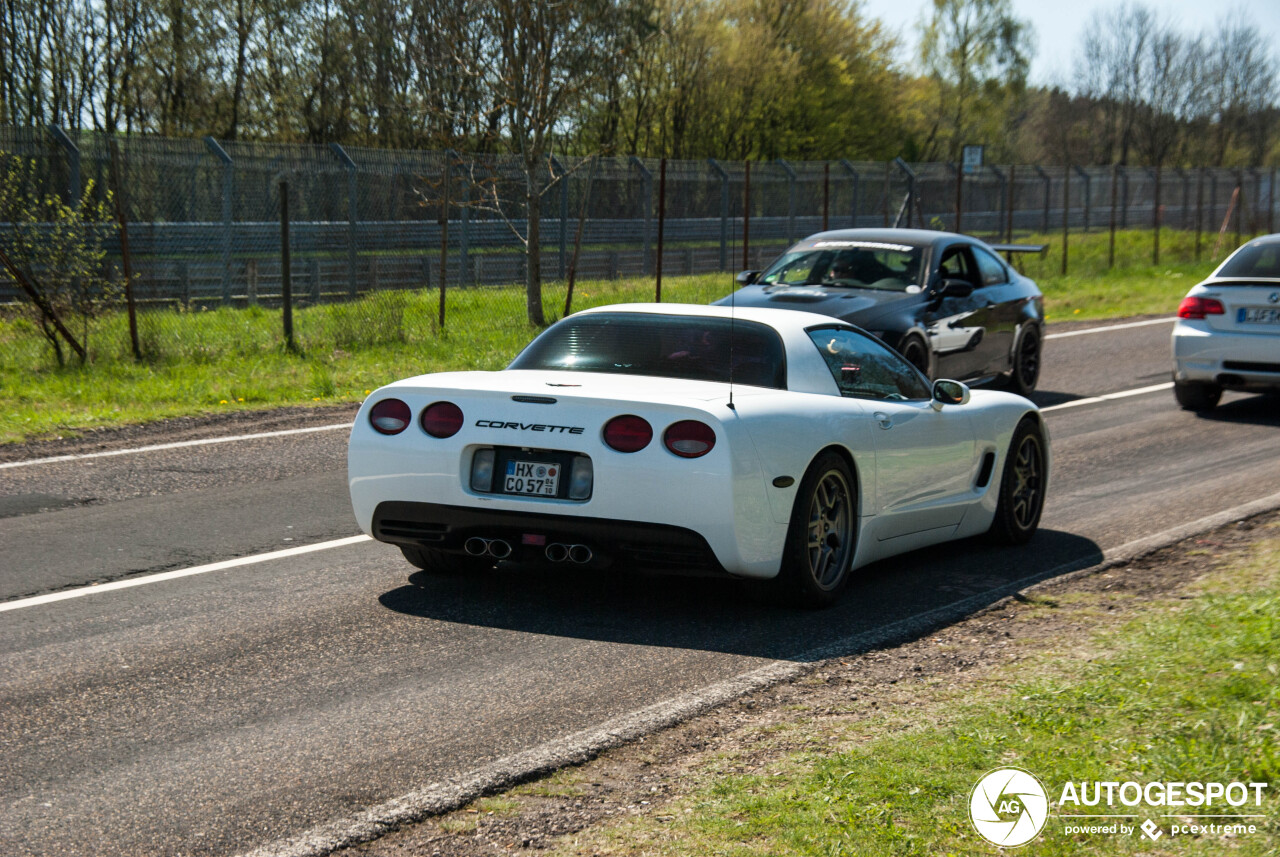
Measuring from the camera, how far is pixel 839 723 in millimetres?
4629

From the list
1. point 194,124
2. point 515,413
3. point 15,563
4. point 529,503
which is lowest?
point 15,563

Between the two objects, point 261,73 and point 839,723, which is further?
point 261,73

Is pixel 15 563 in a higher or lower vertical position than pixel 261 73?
lower

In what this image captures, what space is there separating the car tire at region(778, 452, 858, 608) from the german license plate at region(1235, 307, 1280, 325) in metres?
7.68

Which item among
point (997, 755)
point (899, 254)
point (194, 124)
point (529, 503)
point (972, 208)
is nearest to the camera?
point (997, 755)

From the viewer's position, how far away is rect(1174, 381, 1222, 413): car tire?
1311 cm

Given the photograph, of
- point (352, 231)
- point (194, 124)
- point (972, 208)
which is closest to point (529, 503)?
point (352, 231)

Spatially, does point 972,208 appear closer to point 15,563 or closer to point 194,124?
point 194,124

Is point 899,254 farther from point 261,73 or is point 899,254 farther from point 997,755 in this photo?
point 261,73

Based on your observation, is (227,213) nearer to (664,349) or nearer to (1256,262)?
(1256,262)

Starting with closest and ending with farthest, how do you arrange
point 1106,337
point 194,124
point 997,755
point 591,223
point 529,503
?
1. point 997,755
2. point 529,503
3. point 1106,337
4. point 591,223
5. point 194,124

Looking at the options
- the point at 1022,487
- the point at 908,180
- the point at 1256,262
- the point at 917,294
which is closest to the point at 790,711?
the point at 1022,487

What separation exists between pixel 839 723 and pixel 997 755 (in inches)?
25.4

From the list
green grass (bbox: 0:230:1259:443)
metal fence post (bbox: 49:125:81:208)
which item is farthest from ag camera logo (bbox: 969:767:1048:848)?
metal fence post (bbox: 49:125:81:208)
